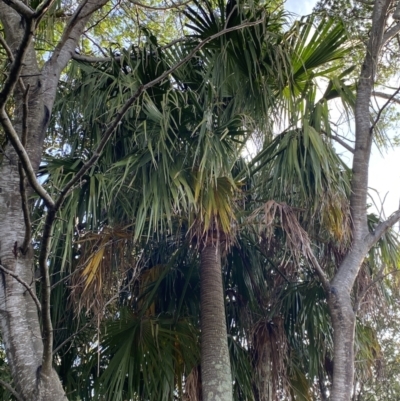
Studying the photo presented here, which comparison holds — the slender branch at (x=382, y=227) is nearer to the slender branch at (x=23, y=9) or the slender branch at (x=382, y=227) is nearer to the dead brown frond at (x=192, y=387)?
A: the dead brown frond at (x=192, y=387)

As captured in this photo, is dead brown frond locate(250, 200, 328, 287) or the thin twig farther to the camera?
dead brown frond locate(250, 200, 328, 287)

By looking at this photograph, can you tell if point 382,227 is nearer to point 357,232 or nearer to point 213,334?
point 357,232

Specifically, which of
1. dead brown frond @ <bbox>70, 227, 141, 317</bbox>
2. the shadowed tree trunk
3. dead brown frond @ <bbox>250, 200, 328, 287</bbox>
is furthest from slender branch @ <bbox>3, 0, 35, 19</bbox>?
the shadowed tree trunk

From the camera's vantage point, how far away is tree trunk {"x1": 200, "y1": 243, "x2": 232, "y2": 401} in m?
3.75

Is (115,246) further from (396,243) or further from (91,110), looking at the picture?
(396,243)

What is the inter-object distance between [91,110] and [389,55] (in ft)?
11.4

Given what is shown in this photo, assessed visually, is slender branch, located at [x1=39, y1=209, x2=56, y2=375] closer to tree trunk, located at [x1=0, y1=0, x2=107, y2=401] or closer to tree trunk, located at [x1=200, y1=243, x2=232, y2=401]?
tree trunk, located at [x1=0, y1=0, x2=107, y2=401]

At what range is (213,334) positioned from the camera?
399 centimetres

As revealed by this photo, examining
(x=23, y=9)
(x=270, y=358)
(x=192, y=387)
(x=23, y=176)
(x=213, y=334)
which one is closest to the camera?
(x=23, y=9)

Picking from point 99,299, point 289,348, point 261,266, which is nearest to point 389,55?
point 261,266

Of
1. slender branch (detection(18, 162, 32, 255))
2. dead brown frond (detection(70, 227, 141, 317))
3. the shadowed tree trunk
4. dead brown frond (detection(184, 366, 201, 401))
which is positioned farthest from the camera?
dead brown frond (detection(184, 366, 201, 401))

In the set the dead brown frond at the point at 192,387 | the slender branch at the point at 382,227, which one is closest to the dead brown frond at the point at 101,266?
the dead brown frond at the point at 192,387

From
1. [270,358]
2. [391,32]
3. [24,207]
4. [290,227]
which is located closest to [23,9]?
[24,207]

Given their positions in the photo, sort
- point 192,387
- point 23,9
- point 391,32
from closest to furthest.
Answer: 1. point 23,9
2. point 192,387
3. point 391,32
